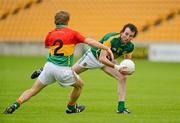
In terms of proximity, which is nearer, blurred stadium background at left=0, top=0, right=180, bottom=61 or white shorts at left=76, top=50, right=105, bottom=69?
white shorts at left=76, top=50, right=105, bottom=69

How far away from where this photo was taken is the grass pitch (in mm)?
11578

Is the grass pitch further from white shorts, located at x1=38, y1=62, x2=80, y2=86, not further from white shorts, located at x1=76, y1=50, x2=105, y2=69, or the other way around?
white shorts, located at x1=76, y1=50, x2=105, y2=69

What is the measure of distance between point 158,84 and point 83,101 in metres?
5.43

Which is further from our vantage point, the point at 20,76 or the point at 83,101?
the point at 20,76

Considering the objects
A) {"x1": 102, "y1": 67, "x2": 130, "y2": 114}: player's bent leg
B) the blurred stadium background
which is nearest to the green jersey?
{"x1": 102, "y1": 67, "x2": 130, "y2": 114}: player's bent leg

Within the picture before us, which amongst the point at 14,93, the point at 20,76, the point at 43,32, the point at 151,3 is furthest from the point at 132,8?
the point at 14,93

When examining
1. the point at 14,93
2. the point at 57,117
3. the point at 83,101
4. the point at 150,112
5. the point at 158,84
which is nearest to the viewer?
the point at 57,117

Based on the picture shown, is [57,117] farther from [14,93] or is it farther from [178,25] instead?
[178,25]

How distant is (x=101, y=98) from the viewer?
1560 cm

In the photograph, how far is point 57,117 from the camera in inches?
458

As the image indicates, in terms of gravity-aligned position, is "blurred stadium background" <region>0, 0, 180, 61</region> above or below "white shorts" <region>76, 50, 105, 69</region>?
above

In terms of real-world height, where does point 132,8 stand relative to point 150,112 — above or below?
above

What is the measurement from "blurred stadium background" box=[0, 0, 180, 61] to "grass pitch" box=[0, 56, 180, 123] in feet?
21.7

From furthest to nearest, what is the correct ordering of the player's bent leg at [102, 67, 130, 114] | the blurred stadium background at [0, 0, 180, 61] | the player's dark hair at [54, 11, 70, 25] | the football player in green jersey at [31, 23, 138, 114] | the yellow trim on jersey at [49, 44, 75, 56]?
1. the blurred stadium background at [0, 0, 180, 61]
2. the player's bent leg at [102, 67, 130, 114]
3. the football player in green jersey at [31, 23, 138, 114]
4. the yellow trim on jersey at [49, 44, 75, 56]
5. the player's dark hair at [54, 11, 70, 25]
